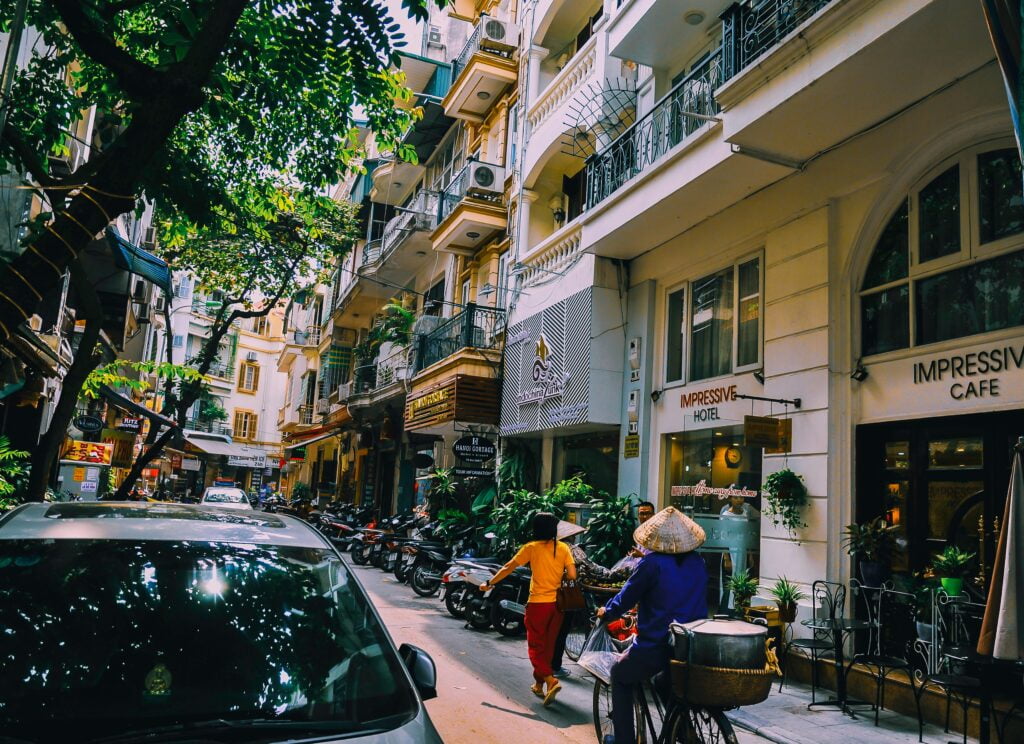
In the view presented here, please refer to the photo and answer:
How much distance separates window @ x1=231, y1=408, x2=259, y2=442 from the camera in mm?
60656

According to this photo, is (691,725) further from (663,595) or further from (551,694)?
(551,694)

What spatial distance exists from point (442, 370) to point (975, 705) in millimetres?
13021

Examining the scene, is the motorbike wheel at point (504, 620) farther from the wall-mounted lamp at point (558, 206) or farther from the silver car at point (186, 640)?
the wall-mounted lamp at point (558, 206)

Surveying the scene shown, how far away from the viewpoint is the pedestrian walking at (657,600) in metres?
4.86

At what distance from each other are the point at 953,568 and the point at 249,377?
199 ft

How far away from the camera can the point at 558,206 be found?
17.1 meters

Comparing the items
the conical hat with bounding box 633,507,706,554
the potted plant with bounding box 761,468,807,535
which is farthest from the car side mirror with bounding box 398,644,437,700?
the potted plant with bounding box 761,468,807,535

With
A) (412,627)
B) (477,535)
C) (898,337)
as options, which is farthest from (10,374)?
(898,337)

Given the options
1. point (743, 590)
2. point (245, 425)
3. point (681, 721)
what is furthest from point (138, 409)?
point (245, 425)

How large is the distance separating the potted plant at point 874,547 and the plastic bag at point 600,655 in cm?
365

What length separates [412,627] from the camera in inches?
414

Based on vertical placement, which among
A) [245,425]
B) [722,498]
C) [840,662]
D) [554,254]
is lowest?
[840,662]

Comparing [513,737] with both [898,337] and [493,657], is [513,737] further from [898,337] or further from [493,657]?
[898,337]

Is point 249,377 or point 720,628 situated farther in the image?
point 249,377
